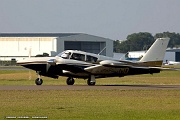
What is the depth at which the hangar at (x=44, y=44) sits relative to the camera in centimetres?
13912

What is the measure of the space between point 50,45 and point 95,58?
96732 mm

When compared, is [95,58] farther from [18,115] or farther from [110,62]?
[18,115]

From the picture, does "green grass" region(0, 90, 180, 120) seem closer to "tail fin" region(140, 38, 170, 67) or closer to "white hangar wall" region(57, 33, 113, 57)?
"tail fin" region(140, 38, 170, 67)

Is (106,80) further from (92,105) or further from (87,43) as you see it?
(87,43)

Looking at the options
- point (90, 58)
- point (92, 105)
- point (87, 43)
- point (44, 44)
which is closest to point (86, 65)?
point (90, 58)

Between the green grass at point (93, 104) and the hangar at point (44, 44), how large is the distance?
100957 millimetres

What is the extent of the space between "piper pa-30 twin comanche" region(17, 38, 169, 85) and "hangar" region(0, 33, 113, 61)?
90543mm

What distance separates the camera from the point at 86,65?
140 feet

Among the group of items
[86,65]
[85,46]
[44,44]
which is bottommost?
[86,65]

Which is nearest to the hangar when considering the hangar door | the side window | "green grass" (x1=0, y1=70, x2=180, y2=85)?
the hangar door

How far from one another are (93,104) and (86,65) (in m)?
15.5

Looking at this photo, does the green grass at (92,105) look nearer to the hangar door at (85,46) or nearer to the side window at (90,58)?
the side window at (90,58)

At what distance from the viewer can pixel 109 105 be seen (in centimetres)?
2702

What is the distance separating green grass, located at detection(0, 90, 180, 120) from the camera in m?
23.3
